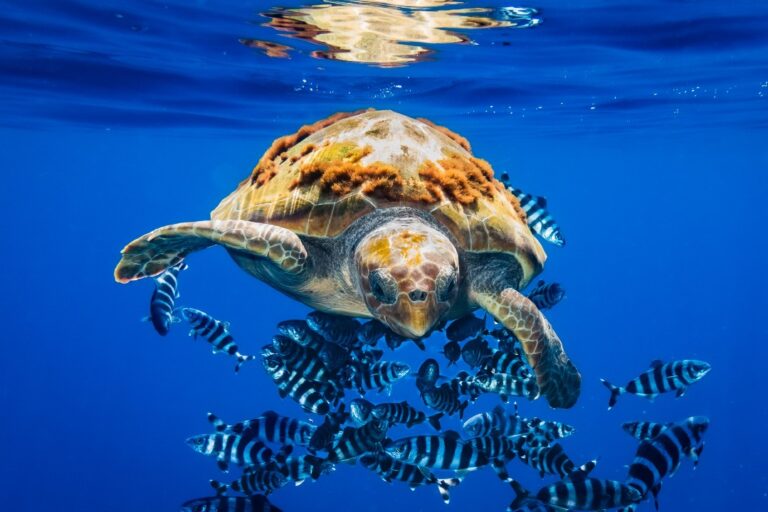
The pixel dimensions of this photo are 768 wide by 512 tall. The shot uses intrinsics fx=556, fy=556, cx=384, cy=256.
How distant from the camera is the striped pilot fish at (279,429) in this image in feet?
19.1

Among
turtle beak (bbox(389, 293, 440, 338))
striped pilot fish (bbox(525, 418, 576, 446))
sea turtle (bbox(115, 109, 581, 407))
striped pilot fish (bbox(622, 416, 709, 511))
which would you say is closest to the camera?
turtle beak (bbox(389, 293, 440, 338))

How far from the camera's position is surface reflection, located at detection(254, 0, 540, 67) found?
8.82 meters

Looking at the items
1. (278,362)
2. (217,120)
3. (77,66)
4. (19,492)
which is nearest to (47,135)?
(217,120)

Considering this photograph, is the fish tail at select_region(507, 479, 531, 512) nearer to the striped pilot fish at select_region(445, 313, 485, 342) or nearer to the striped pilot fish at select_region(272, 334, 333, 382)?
the striped pilot fish at select_region(445, 313, 485, 342)

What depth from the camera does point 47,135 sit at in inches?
1043

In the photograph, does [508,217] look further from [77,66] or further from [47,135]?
[47,135]

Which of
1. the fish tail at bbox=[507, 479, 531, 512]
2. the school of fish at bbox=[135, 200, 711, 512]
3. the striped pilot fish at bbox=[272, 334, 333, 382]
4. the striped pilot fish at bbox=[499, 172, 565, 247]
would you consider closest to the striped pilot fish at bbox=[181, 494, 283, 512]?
the school of fish at bbox=[135, 200, 711, 512]

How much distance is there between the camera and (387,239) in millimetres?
5008

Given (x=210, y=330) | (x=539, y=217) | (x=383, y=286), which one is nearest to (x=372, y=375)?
(x=383, y=286)

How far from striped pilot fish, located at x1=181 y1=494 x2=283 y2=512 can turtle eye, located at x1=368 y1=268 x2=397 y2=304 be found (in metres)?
2.24

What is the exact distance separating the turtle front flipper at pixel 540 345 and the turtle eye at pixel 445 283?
947mm

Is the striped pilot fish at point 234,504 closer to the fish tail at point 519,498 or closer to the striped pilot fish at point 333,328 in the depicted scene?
the striped pilot fish at point 333,328

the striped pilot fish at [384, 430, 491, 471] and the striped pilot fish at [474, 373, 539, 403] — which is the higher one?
the striped pilot fish at [474, 373, 539, 403]

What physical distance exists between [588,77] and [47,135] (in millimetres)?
24645
